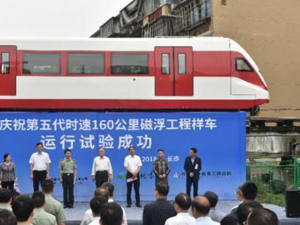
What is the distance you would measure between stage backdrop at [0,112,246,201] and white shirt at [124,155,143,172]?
90 centimetres

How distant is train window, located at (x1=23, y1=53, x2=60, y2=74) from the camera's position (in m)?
14.9

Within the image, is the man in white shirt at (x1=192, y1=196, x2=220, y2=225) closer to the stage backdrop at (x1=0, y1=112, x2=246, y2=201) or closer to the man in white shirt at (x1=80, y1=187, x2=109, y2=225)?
the man in white shirt at (x1=80, y1=187, x2=109, y2=225)

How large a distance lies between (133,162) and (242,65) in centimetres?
552

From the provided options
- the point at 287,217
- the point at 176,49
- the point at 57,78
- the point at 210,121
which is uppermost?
the point at 176,49

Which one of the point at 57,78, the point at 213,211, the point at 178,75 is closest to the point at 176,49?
the point at 178,75

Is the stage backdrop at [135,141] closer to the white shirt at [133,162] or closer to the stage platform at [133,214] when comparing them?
the stage platform at [133,214]

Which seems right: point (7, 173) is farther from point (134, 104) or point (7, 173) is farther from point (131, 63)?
point (131, 63)

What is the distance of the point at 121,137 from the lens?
1304 cm

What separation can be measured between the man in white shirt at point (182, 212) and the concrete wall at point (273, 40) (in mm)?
21047

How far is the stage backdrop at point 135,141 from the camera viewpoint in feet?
42.1

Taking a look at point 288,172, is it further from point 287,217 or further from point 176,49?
point 176,49

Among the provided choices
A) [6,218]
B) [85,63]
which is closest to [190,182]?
[85,63]

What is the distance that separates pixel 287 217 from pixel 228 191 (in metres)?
2.83

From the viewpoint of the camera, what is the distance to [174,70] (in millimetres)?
15039
